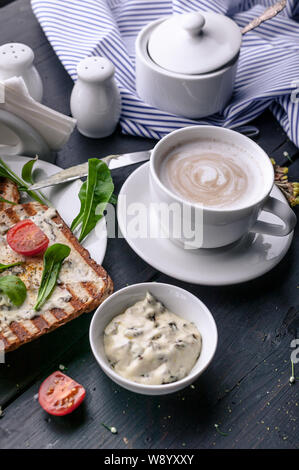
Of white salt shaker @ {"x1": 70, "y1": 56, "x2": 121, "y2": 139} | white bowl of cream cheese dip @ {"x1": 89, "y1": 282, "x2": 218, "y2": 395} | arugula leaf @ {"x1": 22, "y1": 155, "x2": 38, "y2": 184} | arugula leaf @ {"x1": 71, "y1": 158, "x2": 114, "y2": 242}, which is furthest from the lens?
white salt shaker @ {"x1": 70, "y1": 56, "x2": 121, "y2": 139}

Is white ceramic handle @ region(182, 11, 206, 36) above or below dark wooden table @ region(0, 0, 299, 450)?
above

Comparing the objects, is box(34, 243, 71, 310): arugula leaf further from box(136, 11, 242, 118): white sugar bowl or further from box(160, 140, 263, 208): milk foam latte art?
box(136, 11, 242, 118): white sugar bowl

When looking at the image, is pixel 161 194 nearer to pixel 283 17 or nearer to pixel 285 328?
pixel 285 328

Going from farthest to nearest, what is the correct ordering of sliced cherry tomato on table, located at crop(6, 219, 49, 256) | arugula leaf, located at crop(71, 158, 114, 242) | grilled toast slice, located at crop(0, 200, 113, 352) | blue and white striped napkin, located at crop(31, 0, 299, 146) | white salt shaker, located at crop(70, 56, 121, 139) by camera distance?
blue and white striped napkin, located at crop(31, 0, 299, 146)
white salt shaker, located at crop(70, 56, 121, 139)
arugula leaf, located at crop(71, 158, 114, 242)
sliced cherry tomato on table, located at crop(6, 219, 49, 256)
grilled toast slice, located at crop(0, 200, 113, 352)

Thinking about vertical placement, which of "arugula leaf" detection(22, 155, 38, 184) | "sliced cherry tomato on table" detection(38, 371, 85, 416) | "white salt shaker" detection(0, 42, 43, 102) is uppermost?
"white salt shaker" detection(0, 42, 43, 102)

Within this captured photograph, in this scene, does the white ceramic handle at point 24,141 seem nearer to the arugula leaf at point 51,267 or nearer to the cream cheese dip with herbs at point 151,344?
the arugula leaf at point 51,267

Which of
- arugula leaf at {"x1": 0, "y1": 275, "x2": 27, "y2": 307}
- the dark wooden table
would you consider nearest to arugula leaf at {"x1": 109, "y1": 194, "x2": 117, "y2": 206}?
the dark wooden table

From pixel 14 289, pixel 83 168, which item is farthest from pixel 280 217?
pixel 14 289
